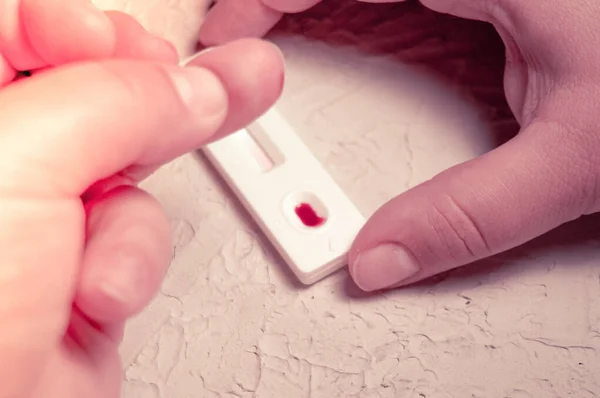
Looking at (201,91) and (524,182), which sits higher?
(201,91)

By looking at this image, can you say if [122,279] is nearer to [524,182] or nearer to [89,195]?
[89,195]

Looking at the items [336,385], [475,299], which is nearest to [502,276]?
[475,299]

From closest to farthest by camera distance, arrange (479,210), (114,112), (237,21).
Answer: (114,112) → (479,210) → (237,21)

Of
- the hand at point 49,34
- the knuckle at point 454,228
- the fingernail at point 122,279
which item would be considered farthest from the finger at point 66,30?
the knuckle at point 454,228

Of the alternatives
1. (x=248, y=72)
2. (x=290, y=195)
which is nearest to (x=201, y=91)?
(x=248, y=72)

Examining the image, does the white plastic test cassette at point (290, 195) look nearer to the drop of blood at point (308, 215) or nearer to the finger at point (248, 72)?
the drop of blood at point (308, 215)

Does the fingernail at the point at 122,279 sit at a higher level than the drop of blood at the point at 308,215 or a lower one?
higher

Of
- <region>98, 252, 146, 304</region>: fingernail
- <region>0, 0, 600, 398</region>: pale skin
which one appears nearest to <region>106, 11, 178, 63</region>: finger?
<region>0, 0, 600, 398</region>: pale skin

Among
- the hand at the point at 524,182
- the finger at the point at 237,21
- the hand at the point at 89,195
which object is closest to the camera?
the hand at the point at 89,195
